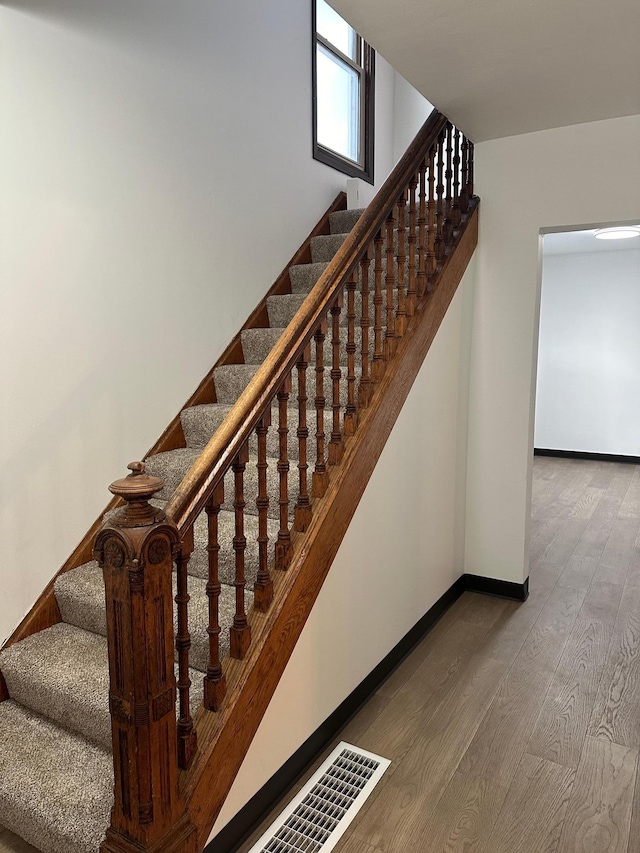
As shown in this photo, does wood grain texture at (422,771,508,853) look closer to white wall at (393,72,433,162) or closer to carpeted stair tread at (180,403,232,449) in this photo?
carpeted stair tread at (180,403,232,449)

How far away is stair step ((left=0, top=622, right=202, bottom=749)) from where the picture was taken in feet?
5.92

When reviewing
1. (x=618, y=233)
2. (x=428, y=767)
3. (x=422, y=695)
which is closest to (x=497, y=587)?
(x=422, y=695)

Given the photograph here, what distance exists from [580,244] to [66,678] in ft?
21.8

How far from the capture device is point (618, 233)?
589 centimetres

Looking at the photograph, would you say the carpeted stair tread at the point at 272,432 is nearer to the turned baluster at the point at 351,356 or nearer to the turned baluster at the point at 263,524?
the turned baluster at the point at 351,356

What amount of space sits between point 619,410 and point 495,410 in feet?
15.7

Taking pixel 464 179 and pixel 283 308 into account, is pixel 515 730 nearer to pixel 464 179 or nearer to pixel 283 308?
pixel 283 308

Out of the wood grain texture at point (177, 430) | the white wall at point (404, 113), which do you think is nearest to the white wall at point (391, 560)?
the wood grain texture at point (177, 430)

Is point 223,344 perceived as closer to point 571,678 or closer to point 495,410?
point 495,410

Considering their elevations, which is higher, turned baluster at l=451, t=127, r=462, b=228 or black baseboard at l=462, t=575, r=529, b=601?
turned baluster at l=451, t=127, r=462, b=228

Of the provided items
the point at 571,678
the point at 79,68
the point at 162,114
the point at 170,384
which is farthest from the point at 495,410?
the point at 79,68

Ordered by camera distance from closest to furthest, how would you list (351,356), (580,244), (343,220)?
(351,356) → (343,220) → (580,244)

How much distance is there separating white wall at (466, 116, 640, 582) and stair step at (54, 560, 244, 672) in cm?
178

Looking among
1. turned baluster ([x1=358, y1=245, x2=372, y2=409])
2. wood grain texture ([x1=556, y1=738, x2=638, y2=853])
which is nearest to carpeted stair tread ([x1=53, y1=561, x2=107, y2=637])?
turned baluster ([x1=358, y1=245, x2=372, y2=409])
